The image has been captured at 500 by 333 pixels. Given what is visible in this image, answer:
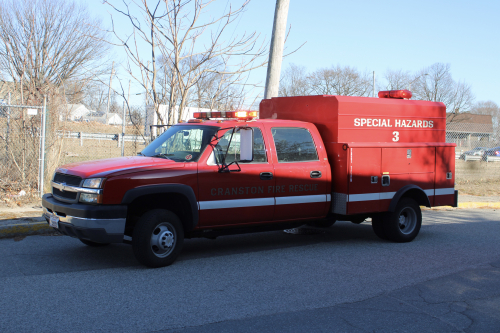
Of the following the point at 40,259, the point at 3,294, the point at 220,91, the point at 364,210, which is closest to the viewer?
the point at 3,294

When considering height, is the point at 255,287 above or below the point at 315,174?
below

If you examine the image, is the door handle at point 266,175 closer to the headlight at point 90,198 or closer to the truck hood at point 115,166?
the truck hood at point 115,166

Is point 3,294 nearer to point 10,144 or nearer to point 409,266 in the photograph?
point 409,266

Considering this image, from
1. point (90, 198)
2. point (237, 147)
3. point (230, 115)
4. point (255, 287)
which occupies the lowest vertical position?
point (255, 287)

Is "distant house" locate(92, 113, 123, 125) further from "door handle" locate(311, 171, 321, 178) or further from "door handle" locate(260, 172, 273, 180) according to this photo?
"door handle" locate(260, 172, 273, 180)

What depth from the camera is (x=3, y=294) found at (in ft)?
16.5

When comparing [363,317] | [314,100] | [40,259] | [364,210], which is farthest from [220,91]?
[363,317]

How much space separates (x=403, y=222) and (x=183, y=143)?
422cm

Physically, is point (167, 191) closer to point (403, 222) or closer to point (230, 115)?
point (230, 115)

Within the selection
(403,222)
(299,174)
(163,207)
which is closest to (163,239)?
(163,207)

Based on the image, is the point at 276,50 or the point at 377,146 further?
the point at 276,50

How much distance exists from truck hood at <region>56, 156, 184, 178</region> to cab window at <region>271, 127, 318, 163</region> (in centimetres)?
167

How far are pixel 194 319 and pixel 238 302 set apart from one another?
25.6 inches

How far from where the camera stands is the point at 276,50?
10.5 metres
